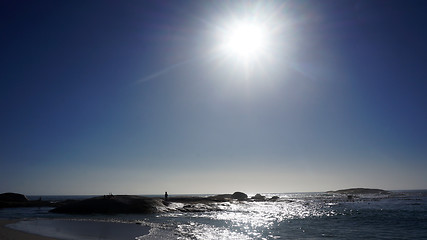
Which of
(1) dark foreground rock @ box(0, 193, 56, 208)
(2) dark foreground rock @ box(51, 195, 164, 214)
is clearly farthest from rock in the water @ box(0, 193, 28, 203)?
(2) dark foreground rock @ box(51, 195, 164, 214)

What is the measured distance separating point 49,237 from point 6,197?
64596 millimetres

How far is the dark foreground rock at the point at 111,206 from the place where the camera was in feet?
149

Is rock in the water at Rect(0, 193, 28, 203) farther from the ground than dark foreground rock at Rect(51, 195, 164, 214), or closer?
farther from the ground

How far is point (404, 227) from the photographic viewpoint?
29453 millimetres

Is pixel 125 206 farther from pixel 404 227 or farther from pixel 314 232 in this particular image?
pixel 404 227

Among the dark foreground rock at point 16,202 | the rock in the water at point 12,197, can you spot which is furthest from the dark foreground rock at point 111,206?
the rock in the water at point 12,197

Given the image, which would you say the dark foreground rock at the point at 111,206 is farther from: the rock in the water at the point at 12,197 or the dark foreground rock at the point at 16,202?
the rock in the water at the point at 12,197

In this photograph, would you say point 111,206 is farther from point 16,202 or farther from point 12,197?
point 12,197

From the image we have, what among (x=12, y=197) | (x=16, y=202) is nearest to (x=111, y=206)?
(x=16, y=202)

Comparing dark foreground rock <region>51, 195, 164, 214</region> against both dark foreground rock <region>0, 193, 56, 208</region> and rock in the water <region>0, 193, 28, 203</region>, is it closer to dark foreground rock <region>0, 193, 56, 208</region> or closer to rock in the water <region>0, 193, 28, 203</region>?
dark foreground rock <region>0, 193, 56, 208</region>

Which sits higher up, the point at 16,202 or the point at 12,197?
the point at 12,197

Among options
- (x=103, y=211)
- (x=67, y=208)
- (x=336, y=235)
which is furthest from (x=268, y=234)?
(x=67, y=208)

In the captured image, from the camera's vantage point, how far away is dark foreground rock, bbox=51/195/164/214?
45.4m

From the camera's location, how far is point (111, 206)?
45.8m
